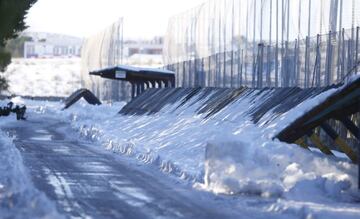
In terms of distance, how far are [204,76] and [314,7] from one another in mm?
11303

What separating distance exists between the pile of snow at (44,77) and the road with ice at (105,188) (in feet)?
340

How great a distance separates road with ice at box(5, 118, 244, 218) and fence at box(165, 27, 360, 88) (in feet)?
20.6

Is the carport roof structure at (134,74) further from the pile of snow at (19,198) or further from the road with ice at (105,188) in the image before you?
the pile of snow at (19,198)

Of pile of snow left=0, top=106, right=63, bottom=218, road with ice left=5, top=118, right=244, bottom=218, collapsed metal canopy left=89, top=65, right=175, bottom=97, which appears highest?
collapsed metal canopy left=89, top=65, right=175, bottom=97

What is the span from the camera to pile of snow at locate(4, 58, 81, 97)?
419 feet

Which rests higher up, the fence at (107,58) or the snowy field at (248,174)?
the fence at (107,58)

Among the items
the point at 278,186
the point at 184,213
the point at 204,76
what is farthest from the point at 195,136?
the point at 204,76

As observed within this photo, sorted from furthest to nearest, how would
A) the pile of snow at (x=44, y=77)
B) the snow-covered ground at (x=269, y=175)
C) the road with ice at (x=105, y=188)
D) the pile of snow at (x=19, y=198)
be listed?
the pile of snow at (x=44, y=77), the snow-covered ground at (x=269, y=175), the road with ice at (x=105, y=188), the pile of snow at (x=19, y=198)

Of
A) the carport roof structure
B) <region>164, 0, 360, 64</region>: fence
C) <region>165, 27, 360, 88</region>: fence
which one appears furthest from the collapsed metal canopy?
<region>165, 27, 360, 88</region>: fence

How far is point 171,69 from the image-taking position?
45.0 meters

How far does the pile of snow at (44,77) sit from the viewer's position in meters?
128

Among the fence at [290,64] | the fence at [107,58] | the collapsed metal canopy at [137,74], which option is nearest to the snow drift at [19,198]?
the fence at [290,64]

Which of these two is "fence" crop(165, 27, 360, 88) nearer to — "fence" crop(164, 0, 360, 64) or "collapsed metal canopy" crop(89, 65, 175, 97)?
"fence" crop(164, 0, 360, 64)

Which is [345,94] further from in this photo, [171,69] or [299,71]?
[171,69]
